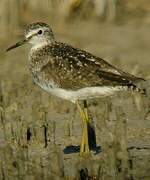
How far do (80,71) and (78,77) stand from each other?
0.07m

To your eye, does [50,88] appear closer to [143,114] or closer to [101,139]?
[101,139]

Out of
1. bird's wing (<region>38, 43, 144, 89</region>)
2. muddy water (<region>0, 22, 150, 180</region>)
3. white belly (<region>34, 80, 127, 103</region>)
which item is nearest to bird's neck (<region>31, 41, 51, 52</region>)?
bird's wing (<region>38, 43, 144, 89</region>)

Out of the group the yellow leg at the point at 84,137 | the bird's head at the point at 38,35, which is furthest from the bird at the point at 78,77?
the bird's head at the point at 38,35

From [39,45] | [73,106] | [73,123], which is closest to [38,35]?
[39,45]

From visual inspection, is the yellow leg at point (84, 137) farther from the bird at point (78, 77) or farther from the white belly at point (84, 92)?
the white belly at point (84, 92)

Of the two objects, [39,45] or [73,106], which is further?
[73,106]

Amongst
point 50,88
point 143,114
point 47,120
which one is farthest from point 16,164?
point 143,114

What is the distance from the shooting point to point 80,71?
10.1 metres

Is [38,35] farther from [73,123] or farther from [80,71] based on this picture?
[73,123]

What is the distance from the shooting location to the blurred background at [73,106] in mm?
8711

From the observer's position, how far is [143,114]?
38.0ft

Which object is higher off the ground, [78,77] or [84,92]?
[78,77]

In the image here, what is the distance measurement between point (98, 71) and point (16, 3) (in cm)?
644

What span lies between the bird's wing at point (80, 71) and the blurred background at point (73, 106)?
460mm
